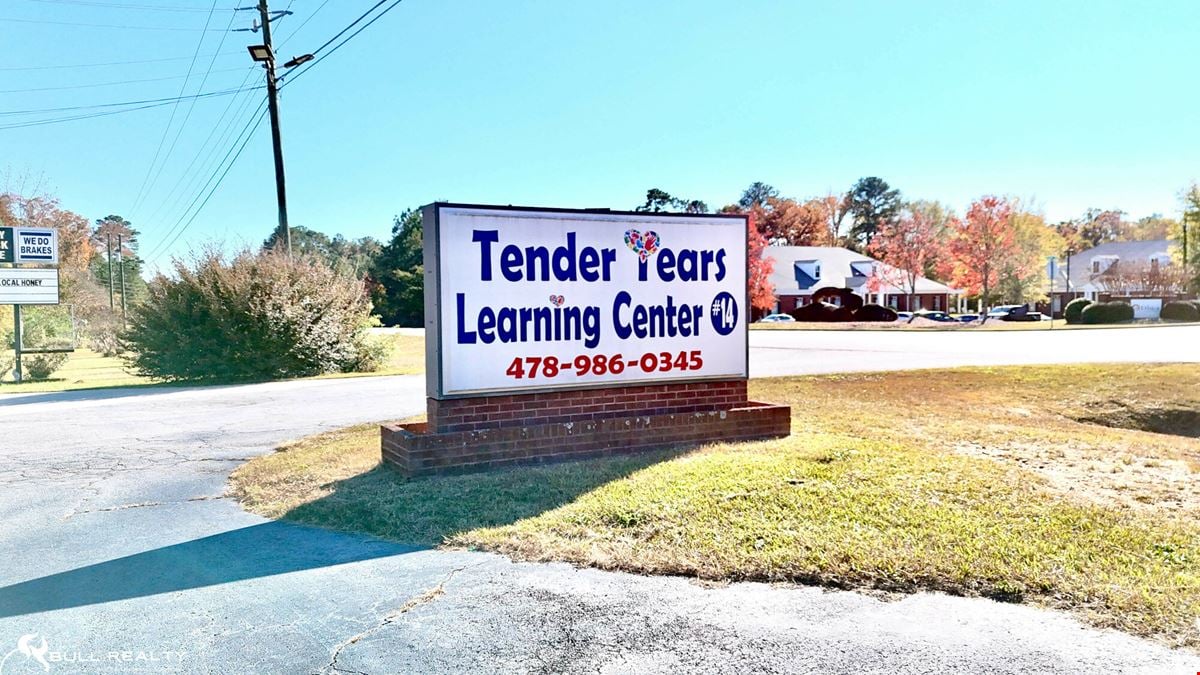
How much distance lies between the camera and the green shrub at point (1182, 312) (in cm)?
4466

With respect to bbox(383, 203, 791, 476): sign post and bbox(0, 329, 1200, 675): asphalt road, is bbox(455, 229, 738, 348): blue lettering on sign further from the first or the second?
bbox(0, 329, 1200, 675): asphalt road

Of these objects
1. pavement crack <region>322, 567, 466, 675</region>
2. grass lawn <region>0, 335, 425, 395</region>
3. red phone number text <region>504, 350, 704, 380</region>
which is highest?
red phone number text <region>504, 350, 704, 380</region>

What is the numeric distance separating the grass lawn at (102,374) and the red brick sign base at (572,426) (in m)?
13.4

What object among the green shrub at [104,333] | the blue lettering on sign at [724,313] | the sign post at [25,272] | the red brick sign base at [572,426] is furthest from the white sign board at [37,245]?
the blue lettering on sign at [724,313]

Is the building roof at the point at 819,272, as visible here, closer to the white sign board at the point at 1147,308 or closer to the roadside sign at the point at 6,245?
the white sign board at the point at 1147,308

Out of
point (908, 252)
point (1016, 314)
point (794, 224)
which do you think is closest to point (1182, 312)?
point (1016, 314)

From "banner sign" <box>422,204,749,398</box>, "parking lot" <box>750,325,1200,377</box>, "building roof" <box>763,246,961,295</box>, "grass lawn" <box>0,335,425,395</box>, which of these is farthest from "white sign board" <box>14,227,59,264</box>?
"building roof" <box>763,246,961,295</box>

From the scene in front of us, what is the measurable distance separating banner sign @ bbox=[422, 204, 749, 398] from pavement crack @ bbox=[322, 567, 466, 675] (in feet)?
9.10

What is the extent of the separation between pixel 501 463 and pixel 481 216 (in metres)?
2.21

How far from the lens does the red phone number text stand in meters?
7.59

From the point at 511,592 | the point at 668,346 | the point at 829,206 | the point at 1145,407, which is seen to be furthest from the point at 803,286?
the point at 511,592

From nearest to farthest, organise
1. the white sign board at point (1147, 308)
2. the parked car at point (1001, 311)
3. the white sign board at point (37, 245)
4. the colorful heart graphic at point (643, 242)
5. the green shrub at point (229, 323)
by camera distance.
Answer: the colorful heart graphic at point (643, 242), the green shrub at point (229, 323), the white sign board at point (37, 245), the white sign board at point (1147, 308), the parked car at point (1001, 311)

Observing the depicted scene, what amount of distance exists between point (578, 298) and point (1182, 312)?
49139 mm

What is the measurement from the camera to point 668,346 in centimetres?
830
